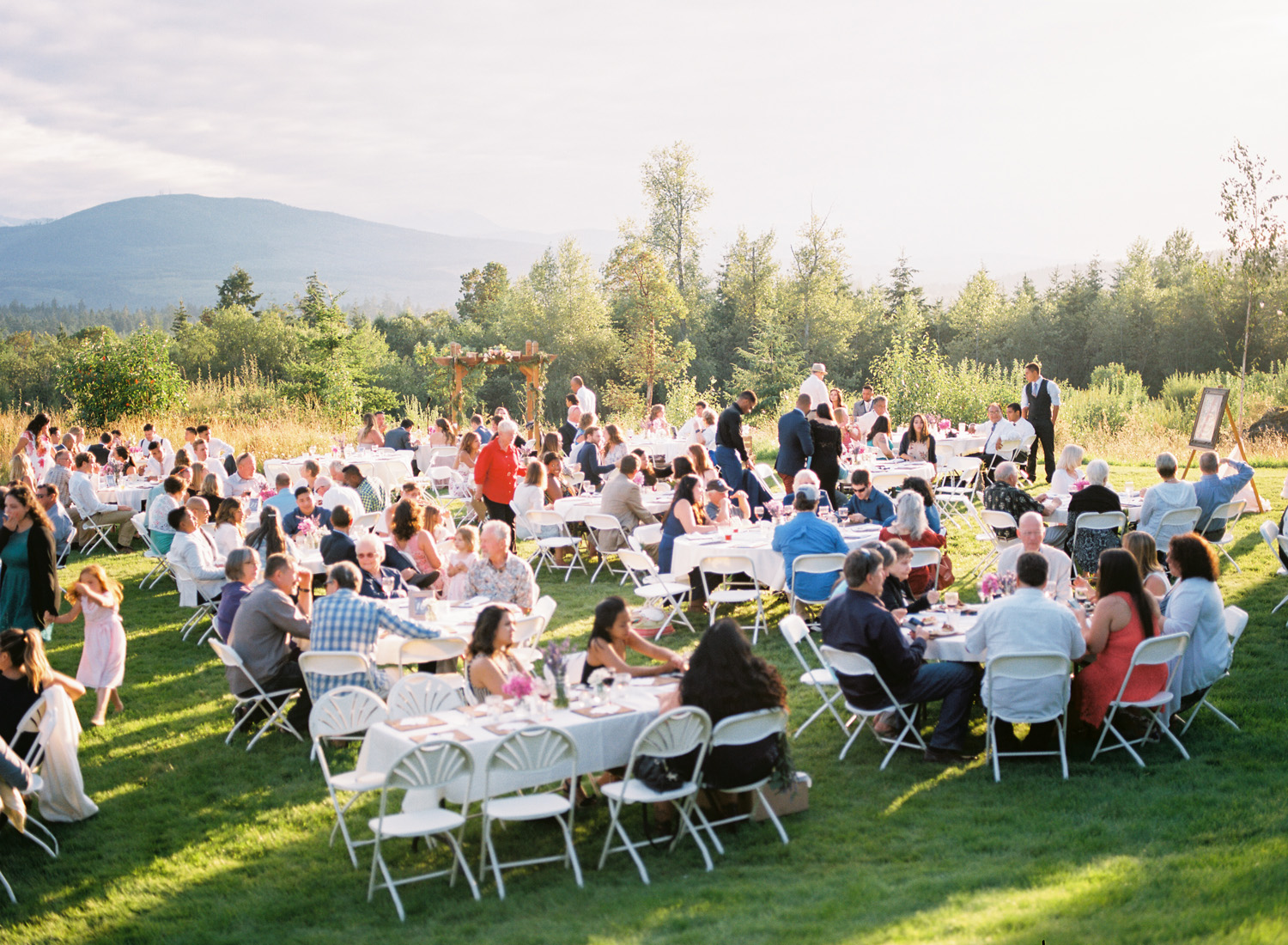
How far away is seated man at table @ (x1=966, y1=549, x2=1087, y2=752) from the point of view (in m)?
5.75

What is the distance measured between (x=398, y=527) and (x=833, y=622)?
4264 mm

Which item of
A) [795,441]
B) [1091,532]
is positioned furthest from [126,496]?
[1091,532]

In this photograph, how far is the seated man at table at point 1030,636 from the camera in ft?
18.9

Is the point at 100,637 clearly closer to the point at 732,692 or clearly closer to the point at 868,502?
the point at 732,692

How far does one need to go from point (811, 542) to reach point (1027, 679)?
3.00 meters

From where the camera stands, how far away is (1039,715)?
5.79 metres

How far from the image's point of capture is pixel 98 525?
555 inches

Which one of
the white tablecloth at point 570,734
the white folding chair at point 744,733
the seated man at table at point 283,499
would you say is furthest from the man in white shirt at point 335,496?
the white folding chair at point 744,733

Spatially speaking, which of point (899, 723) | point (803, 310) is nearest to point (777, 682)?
point (899, 723)

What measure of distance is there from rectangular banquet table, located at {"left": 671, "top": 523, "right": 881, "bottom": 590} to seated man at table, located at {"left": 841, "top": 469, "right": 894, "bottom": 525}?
1.19 ft

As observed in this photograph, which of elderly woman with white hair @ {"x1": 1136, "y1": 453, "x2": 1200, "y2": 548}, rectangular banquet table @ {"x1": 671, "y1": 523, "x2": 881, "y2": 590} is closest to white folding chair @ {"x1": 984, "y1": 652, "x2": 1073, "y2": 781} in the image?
rectangular banquet table @ {"x1": 671, "y1": 523, "x2": 881, "y2": 590}

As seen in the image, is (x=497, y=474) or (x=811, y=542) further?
(x=497, y=474)

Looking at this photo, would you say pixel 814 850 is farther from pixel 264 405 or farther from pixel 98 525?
pixel 264 405

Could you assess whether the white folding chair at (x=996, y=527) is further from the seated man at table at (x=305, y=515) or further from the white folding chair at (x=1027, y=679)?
the seated man at table at (x=305, y=515)
